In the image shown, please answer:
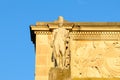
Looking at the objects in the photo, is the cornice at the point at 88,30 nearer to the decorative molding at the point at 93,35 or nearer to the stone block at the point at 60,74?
the decorative molding at the point at 93,35

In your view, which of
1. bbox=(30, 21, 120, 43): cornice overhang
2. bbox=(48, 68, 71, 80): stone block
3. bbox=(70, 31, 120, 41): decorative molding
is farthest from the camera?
bbox=(70, 31, 120, 41): decorative molding

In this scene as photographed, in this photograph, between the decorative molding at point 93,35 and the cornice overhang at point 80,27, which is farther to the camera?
the decorative molding at point 93,35

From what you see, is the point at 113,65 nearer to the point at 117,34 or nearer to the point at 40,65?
the point at 117,34

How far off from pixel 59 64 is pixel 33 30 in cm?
321

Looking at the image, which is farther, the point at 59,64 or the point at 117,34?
the point at 117,34

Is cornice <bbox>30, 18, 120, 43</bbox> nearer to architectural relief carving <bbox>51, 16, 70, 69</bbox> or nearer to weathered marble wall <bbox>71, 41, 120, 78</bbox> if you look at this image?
weathered marble wall <bbox>71, 41, 120, 78</bbox>

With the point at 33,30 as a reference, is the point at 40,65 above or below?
below

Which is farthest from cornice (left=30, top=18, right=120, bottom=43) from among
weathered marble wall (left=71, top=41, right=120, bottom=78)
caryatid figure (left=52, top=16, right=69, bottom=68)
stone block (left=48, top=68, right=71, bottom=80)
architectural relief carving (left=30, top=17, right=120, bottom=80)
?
stone block (left=48, top=68, right=71, bottom=80)

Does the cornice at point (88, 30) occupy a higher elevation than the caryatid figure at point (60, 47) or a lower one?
higher

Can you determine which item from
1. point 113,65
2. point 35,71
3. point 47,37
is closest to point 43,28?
point 47,37

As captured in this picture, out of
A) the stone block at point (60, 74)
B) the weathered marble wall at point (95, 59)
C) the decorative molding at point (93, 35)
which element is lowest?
the stone block at point (60, 74)

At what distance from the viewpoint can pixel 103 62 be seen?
23359 millimetres

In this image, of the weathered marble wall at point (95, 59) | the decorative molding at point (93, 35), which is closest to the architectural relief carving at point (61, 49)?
the weathered marble wall at point (95, 59)

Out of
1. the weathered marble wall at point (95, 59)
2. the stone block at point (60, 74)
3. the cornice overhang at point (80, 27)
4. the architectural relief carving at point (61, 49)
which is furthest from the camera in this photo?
the cornice overhang at point (80, 27)
